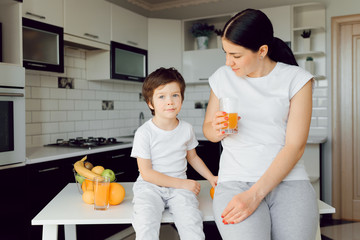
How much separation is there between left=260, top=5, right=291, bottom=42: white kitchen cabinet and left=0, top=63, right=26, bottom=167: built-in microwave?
263 cm

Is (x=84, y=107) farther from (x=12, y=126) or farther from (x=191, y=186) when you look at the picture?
(x=191, y=186)

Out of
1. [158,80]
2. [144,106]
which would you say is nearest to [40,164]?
[158,80]

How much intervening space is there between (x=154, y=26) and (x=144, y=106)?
3.51ft

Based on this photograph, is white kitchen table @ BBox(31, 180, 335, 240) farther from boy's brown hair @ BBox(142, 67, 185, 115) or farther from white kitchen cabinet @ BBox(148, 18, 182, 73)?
white kitchen cabinet @ BBox(148, 18, 182, 73)

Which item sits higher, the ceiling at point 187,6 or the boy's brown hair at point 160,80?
the ceiling at point 187,6

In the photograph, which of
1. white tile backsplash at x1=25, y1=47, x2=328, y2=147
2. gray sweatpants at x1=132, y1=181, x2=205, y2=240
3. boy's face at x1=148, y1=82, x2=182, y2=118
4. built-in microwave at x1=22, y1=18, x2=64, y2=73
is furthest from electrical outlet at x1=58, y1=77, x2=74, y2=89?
gray sweatpants at x1=132, y1=181, x2=205, y2=240

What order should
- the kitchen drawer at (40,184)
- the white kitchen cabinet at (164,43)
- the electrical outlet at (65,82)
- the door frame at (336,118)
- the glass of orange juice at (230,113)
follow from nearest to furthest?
the glass of orange juice at (230,113) < the kitchen drawer at (40,184) < the electrical outlet at (65,82) < the door frame at (336,118) < the white kitchen cabinet at (164,43)

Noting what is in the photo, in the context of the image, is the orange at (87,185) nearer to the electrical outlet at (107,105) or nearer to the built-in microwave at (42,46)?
the built-in microwave at (42,46)

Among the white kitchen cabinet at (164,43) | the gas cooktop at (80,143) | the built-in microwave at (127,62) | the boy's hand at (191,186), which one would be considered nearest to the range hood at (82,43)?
the built-in microwave at (127,62)

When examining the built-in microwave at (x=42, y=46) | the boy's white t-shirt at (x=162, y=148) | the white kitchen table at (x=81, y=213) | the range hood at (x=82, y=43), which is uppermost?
the range hood at (x=82, y=43)

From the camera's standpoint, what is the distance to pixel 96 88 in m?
3.92

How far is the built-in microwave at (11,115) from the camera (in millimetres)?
2305

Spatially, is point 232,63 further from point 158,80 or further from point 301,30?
point 301,30

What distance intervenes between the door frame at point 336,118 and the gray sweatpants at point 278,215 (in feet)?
9.43
